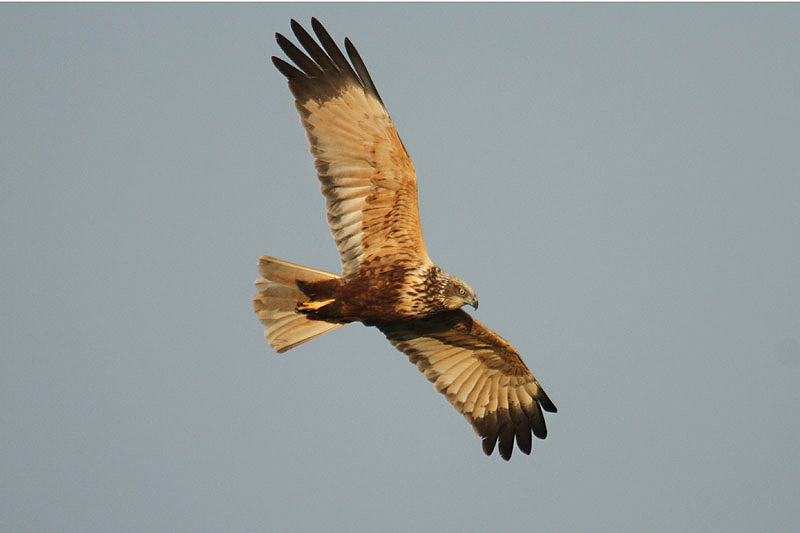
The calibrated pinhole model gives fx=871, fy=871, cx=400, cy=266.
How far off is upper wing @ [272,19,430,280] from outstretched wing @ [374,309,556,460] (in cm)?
197

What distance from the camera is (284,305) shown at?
9.74 m

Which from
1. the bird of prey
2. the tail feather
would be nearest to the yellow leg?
the bird of prey

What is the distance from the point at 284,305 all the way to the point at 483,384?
9.18ft

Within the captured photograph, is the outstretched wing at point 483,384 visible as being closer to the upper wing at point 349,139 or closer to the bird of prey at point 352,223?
the bird of prey at point 352,223

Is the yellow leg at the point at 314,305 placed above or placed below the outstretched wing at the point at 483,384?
above

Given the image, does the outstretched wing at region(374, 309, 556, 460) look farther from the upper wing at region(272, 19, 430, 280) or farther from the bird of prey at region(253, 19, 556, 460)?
the upper wing at region(272, 19, 430, 280)

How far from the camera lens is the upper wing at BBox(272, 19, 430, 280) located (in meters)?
9.03

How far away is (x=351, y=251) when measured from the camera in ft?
30.7

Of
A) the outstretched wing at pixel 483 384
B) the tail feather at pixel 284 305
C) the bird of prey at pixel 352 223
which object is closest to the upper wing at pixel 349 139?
the bird of prey at pixel 352 223

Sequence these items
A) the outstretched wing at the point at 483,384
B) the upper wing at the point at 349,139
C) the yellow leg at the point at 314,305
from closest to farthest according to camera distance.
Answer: the upper wing at the point at 349,139 → the yellow leg at the point at 314,305 → the outstretched wing at the point at 483,384

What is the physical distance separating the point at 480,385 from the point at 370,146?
11.6 feet

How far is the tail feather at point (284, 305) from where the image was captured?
9.59 meters

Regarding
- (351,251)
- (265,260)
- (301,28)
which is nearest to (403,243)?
(351,251)

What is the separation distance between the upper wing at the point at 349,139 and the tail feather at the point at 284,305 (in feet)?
2.34
